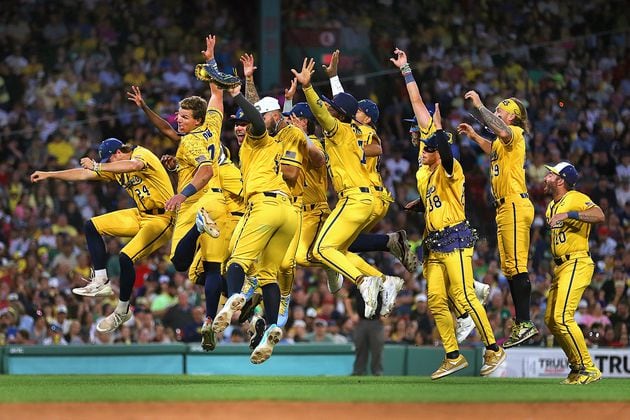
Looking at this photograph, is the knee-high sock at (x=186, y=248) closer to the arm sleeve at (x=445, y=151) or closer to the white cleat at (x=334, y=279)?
the white cleat at (x=334, y=279)

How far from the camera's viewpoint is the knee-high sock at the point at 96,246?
14172 millimetres

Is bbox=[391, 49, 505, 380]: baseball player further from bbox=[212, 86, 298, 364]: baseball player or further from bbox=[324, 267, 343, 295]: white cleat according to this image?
bbox=[212, 86, 298, 364]: baseball player

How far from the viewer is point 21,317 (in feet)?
66.0

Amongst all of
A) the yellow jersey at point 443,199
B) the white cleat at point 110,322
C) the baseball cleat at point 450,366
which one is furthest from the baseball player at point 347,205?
the white cleat at point 110,322

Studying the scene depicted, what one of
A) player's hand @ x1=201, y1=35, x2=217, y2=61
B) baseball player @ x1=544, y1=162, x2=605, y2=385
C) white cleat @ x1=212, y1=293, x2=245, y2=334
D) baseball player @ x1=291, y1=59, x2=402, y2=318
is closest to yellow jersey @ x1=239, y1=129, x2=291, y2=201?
baseball player @ x1=291, y1=59, x2=402, y2=318

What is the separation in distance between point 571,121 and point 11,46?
11113 mm

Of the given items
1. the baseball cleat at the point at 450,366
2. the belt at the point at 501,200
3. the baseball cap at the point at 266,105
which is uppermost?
the baseball cap at the point at 266,105

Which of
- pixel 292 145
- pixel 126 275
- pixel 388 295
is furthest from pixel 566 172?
pixel 126 275

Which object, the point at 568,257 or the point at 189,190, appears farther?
the point at 568,257

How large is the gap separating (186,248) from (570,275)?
4.12 meters

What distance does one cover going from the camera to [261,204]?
40.8ft

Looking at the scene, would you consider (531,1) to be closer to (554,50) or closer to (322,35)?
(554,50)

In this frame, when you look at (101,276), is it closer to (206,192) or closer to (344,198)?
(206,192)

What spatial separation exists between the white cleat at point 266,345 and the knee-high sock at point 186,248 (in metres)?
1.74
